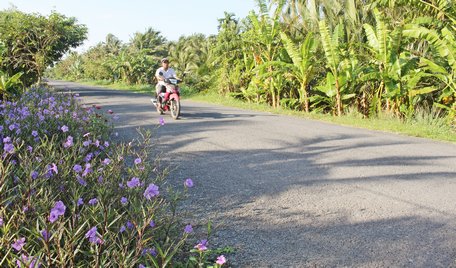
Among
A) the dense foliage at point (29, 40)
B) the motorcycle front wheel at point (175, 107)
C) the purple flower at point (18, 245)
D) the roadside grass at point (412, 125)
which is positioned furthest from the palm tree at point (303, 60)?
the dense foliage at point (29, 40)

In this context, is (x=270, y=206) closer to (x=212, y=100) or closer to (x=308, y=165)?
(x=308, y=165)

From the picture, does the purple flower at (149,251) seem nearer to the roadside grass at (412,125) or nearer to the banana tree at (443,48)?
the roadside grass at (412,125)

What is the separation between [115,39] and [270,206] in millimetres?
64569

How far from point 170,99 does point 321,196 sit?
639cm

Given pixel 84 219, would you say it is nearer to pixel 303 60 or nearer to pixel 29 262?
pixel 29 262

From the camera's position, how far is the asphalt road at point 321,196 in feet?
8.79

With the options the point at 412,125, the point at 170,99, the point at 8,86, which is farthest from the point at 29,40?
the point at 412,125

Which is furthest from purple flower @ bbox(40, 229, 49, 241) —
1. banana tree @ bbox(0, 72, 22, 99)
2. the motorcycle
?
banana tree @ bbox(0, 72, 22, 99)

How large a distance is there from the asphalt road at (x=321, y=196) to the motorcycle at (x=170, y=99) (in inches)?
86.2

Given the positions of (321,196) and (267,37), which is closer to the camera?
(321,196)

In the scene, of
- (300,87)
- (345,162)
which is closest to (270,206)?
(345,162)

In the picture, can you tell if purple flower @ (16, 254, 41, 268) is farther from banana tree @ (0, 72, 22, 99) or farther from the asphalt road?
banana tree @ (0, 72, 22, 99)

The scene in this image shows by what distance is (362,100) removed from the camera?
12305 millimetres

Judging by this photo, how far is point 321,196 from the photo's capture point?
3.83 metres
